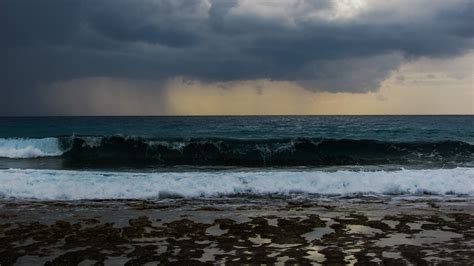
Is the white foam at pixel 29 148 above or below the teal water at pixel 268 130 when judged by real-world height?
below

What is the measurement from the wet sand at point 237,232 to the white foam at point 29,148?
16962 mm

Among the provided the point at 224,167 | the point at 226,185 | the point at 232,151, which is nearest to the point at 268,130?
the point at 232,151

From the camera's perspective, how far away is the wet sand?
674 centimetres

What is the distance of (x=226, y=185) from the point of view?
1419cm

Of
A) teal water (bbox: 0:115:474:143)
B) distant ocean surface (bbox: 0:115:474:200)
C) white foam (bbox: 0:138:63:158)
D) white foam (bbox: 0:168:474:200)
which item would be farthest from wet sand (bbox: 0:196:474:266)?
teal water (bbox: 0:115:474:143)

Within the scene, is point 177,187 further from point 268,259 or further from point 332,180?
point 268,259

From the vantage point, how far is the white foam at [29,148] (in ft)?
91.3

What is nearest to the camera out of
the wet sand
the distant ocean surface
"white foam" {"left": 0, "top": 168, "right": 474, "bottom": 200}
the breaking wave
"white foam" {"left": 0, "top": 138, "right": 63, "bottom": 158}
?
the wet sand

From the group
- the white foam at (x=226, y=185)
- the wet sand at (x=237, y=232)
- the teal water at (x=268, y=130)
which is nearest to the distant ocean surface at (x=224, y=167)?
the white foam at (x=226, y=185)

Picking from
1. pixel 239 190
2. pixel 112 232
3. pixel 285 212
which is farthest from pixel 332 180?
pixel 112 232

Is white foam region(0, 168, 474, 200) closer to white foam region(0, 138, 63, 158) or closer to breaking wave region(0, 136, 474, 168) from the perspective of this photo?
breaking wave region(0, 136, 474, 168)

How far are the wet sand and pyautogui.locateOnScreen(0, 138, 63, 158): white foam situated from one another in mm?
16962

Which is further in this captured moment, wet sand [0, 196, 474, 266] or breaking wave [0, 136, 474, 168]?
breaking wave [0, 136, 474, 168]

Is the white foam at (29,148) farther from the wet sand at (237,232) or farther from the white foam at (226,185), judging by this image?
the wet sand at (237,232)
